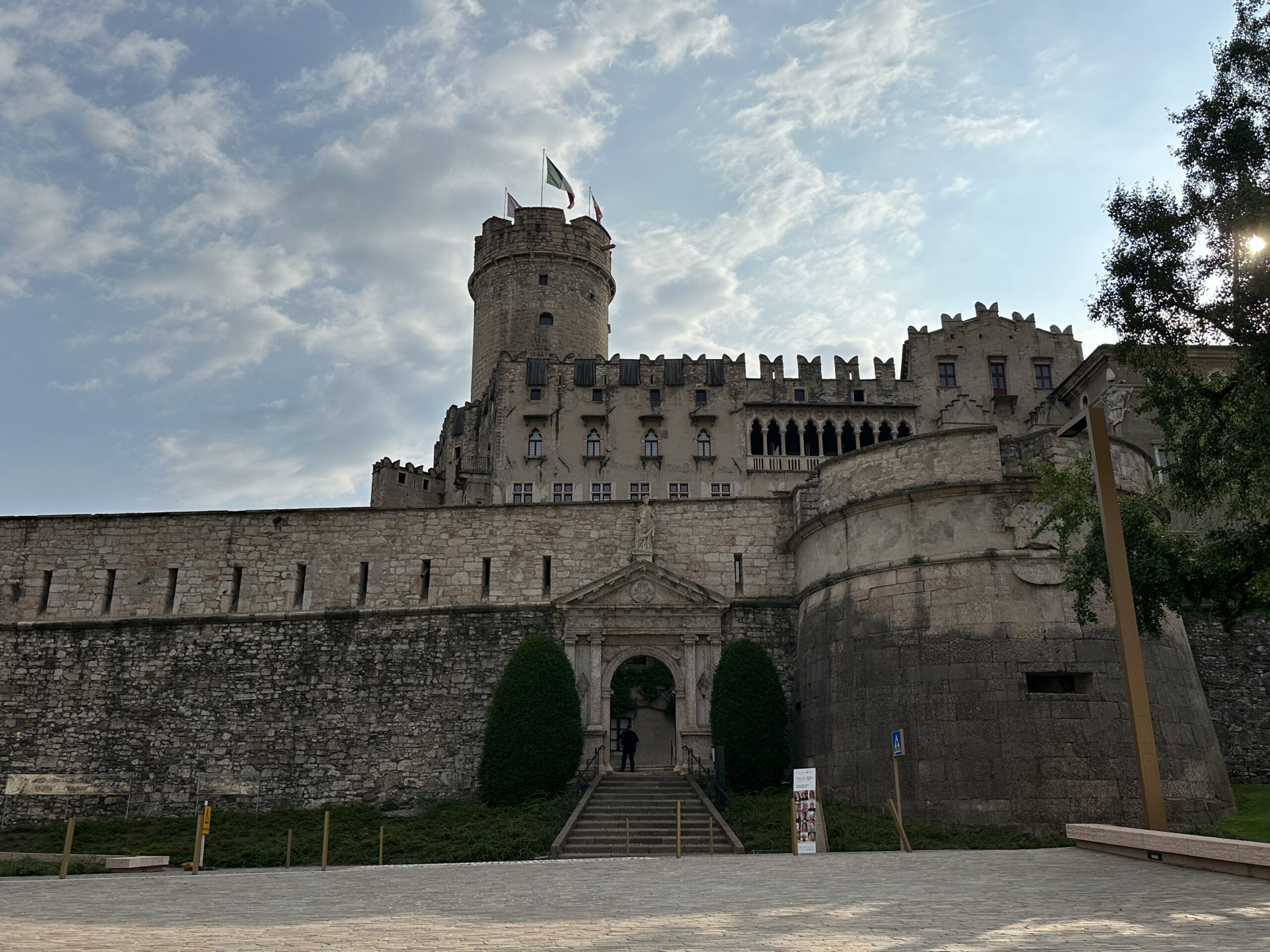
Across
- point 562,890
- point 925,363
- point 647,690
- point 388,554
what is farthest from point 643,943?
point 925,363

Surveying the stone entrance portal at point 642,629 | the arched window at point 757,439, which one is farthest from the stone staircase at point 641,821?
the arched window at point 757,439

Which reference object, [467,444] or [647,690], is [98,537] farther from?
[467,444]

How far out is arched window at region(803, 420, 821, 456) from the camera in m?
48.6

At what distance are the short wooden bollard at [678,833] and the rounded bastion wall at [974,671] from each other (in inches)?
149

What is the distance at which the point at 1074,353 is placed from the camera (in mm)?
48000

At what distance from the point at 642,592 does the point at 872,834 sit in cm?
967

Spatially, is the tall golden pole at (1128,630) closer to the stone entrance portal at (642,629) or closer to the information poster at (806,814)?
the information poster at (806,814)

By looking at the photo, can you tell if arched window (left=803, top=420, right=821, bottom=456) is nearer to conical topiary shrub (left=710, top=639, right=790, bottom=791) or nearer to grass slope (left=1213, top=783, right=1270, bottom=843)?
conical topiary shrub (left=710, top=639, right=790, bottom=791)

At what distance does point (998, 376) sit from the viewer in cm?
4822

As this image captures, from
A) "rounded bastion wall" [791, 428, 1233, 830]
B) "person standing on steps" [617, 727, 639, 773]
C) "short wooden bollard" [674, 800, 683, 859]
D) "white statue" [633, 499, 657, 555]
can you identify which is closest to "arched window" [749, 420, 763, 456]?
"white statue" [633, 499, 657, 555]

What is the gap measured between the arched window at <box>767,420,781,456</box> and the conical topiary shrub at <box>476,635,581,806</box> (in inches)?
934

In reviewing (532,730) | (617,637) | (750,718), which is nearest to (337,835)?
(532,730)

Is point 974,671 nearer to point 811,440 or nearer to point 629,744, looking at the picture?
point 629,744

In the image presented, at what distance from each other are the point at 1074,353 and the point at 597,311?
23.4 meters
